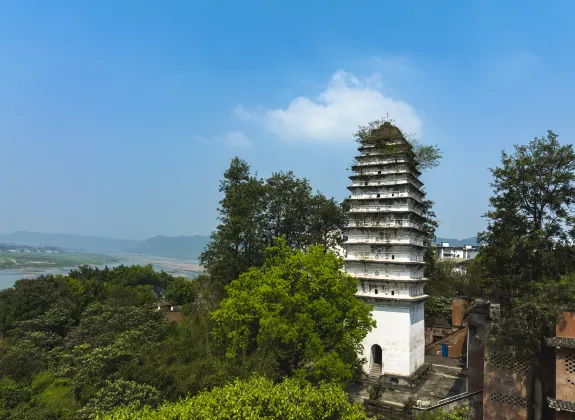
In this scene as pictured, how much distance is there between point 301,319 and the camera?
17922mm

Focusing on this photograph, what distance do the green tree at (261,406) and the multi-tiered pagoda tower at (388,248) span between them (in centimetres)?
1352

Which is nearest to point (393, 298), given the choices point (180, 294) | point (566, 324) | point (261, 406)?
point (566, 324)

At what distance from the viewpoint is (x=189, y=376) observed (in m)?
15.3

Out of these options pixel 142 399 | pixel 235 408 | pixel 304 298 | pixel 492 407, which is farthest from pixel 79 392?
pixel 492 407

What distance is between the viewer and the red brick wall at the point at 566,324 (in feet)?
41.4

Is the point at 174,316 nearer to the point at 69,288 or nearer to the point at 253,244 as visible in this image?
the point at 69,288

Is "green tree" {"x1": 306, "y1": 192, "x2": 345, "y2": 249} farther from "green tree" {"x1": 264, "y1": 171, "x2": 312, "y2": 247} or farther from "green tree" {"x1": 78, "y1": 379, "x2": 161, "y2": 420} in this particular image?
"green tree" {"x1": 78, "y1": 379, "x2": 161, "y2": 420}

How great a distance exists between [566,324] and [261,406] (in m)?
10.2

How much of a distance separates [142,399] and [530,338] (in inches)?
567

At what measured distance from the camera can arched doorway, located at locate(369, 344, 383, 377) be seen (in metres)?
25.1

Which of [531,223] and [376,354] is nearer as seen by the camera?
[531,223]

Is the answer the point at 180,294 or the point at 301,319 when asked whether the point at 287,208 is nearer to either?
the point at 301,319

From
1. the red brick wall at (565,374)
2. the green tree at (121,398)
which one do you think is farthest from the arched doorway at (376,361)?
the green tree at (121,398)

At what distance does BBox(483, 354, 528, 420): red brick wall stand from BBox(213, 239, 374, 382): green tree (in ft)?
18.2
